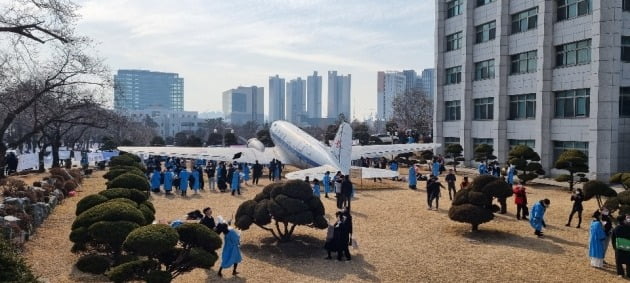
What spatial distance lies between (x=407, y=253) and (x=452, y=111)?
128 ft

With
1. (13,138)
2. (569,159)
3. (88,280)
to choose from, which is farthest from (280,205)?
(13,138)

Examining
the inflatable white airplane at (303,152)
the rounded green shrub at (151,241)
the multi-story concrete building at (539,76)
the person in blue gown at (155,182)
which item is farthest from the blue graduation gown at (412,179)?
the rounded green shrub at (151,241)

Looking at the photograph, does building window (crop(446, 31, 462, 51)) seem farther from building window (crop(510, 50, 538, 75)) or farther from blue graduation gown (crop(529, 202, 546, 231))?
blue graduation gown (crop(529, 202, 546, 231))

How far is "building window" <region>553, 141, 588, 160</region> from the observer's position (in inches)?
1409

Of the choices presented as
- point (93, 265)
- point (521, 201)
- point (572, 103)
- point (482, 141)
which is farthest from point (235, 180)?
A: point (482, 141)

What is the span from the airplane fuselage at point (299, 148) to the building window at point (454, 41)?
19195 mm

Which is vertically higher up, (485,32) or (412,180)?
(485,32)

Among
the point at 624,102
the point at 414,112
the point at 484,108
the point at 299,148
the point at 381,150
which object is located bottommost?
the point at 381,150

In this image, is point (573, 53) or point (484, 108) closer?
point (573, 53)

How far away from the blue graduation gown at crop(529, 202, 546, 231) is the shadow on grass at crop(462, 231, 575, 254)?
0.49 meters

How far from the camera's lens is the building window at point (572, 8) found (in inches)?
1380

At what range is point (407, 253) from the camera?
16.0 meters

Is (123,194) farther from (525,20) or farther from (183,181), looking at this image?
(525,20)

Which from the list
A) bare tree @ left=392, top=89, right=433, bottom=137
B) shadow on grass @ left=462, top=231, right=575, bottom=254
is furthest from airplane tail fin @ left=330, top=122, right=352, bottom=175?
bare tree @ left=392, top=89, right=433, bottom=137
